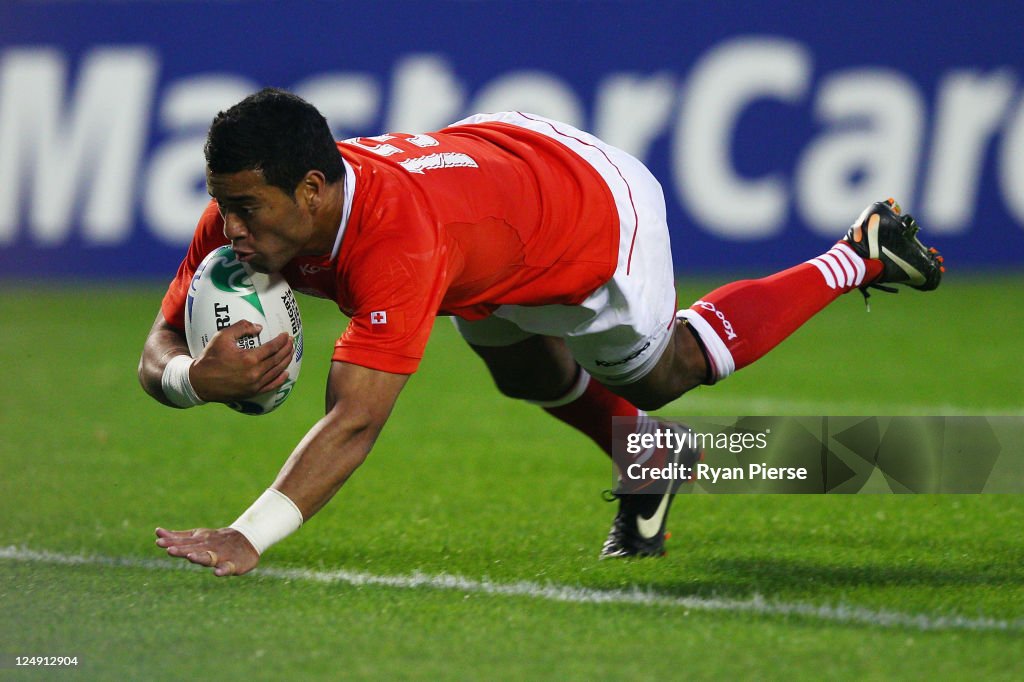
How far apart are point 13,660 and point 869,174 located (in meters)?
9.59

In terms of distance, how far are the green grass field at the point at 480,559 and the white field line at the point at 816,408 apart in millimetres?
29

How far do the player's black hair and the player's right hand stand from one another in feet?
1.37

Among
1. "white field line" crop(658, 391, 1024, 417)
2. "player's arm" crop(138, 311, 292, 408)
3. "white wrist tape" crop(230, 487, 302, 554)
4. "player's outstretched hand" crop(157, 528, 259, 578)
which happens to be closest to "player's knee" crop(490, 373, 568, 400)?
"player's arm" crop(138, 311, 292, 408)

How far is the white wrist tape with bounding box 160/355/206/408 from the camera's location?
3797 mm

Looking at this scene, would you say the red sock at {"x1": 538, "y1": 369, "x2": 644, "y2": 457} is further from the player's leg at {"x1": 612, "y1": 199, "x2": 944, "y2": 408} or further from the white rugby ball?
the white rugby ball

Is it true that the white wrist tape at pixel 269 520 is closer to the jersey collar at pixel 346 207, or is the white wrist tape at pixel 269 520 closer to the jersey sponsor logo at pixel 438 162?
the jersey collar at pixel 346 207

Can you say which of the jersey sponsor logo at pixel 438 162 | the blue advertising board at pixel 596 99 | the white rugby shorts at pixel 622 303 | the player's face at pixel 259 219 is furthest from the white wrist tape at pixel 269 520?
the blue advertising board at pixel 596 99

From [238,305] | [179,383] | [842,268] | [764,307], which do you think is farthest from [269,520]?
[842,268]

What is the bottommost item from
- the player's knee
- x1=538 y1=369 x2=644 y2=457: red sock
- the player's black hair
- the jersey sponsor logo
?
x1=538 y1=369 x2=644 y2=457: red sock

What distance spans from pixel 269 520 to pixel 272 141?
0.97 meters

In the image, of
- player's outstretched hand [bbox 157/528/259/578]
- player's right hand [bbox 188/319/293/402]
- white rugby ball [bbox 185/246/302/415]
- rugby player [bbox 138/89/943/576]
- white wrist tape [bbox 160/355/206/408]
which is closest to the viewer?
player's outstretched hand [bbox 157/528/259/578]

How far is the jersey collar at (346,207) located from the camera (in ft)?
12.2

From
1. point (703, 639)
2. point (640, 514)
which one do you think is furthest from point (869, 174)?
point (703, 639)

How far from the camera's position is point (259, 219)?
12.0ft
